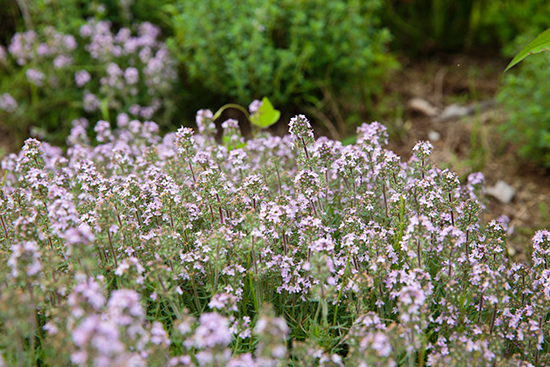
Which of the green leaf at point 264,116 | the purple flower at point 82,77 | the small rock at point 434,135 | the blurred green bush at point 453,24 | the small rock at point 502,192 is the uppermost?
the purple flower at point 82,77

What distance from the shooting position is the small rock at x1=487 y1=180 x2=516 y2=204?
4879mm

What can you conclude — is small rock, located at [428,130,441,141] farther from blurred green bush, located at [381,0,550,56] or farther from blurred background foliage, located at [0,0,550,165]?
blurred green bush, located at [381,0,550,56]

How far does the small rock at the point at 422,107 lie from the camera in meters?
6.19

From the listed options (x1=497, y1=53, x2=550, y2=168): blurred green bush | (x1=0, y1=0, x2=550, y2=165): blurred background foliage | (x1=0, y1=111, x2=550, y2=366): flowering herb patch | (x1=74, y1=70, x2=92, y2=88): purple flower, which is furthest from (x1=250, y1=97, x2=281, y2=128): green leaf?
(x1=74, y1=70, x2=92, y2=88): purple flower

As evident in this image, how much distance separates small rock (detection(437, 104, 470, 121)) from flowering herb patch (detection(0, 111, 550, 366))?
10.2 feet

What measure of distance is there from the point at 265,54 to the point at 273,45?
1.69 ft

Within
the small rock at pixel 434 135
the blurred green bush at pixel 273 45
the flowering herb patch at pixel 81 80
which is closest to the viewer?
the blurred green bush at pixel 273 45

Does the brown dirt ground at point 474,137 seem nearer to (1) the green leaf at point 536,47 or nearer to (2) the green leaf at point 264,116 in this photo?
(1) the green leaf at point 536,47

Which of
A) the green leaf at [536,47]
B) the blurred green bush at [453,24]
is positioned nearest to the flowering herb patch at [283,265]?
the green leaf at [536,47]

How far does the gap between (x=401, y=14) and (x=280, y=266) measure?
578cm

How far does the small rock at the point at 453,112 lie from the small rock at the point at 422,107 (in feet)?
0.37

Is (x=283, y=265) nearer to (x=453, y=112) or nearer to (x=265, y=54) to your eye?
(x=265, y=54)

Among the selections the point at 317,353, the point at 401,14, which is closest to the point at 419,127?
the point at 401,14

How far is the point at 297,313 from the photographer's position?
272 cm
